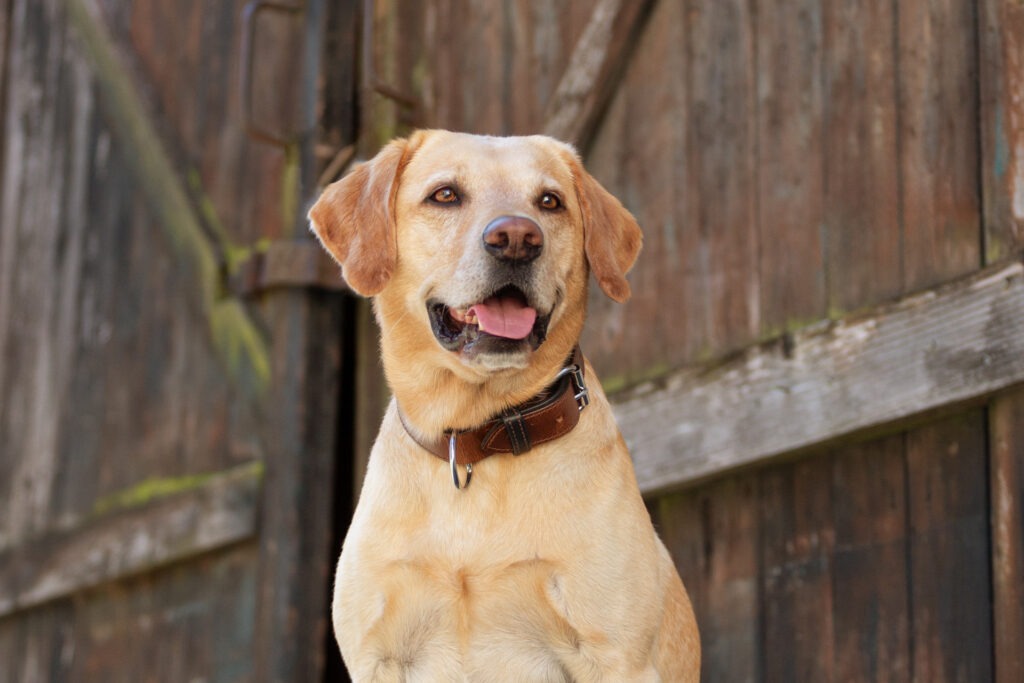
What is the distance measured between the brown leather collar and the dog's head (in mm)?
149

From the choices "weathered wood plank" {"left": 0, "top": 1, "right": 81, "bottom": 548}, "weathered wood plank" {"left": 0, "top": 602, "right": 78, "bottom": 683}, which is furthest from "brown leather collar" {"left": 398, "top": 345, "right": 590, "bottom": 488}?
"weathered wood plank" {"left": 0, "top": 1, "right": 81, "bottom": 548}

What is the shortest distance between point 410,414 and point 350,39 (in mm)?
2978

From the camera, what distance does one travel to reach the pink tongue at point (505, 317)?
2964 mm

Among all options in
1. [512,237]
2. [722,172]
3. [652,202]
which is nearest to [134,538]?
[652,202]

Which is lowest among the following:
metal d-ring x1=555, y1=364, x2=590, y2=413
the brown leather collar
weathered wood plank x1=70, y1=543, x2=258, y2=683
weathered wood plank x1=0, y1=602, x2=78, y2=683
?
weathered wood plank x1=0, y1=602, x2=78, y2=683

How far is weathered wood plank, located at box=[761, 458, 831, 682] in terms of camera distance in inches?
157

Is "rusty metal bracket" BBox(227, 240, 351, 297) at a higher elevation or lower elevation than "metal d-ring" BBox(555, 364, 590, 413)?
higher

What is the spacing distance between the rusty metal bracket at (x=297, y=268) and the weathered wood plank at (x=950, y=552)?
8.61ft

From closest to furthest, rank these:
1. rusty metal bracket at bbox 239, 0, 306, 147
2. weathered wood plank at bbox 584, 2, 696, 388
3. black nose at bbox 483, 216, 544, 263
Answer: black nose at bbox 483, 216, 544, 263, weathered wood plank at bbox 584, 2, 696, 388, rusty metal bracket at bbox 239, 0, 306, 147

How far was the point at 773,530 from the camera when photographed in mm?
4160

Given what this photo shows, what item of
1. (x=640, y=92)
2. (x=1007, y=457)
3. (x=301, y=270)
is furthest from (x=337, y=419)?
(x=1007, y=457)

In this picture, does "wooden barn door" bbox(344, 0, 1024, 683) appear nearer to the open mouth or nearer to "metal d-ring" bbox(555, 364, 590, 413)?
"metal d-ring" bbox(555, 364, 590, 413)

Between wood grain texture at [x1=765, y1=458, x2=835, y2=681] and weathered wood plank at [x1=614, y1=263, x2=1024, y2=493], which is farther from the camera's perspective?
wood grain texture at [x1=765, y1=458, x2=835, y2=681]

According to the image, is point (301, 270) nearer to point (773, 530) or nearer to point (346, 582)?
point (773, 530)
